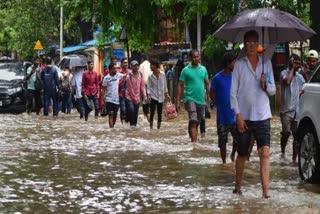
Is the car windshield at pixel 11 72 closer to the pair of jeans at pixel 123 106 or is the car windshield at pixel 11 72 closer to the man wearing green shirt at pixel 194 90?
the pair of jeans at pixel 123 106

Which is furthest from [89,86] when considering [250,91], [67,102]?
[250,91]

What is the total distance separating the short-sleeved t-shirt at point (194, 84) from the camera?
12375 millimetres

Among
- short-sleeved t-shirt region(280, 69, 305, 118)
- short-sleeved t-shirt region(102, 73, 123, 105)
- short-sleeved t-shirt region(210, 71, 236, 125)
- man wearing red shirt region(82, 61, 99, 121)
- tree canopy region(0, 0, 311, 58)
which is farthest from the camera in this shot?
man wearing red shirt region(82, 61, 99, 121)

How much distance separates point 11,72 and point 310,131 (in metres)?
17.6

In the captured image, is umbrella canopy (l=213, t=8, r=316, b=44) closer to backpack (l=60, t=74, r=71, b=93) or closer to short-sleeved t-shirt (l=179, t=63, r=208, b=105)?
short-sleeved t-shirt (l=179, t=63, r=208, b=105)

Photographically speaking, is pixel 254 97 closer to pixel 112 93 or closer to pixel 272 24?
pixel 272 24

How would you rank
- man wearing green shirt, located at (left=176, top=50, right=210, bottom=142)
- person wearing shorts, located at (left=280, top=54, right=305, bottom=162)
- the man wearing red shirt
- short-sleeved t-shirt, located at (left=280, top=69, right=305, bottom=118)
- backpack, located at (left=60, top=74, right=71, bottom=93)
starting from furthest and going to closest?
backpack, located at (left=60, top=74, right=71, bottom=93) → the man wearing red shirt → man wearing green shirt, located at (left=176, top=50, right=210, bottom=142) → short-sleeved t-shirt, located at (left=280, top=69, right=305, bottom=118) → person wearing shorts, located at (left=280, top=54, right=305, bottom=162)

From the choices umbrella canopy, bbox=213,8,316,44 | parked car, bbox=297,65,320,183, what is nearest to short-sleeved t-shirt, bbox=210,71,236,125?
umbrella canopy, bbox=213,8,316,44

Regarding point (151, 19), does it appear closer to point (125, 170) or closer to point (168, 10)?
point (168, 10)

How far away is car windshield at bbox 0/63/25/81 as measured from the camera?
80.5 feet

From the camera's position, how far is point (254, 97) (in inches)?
305

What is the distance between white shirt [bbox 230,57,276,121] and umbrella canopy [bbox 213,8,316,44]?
1122 mm

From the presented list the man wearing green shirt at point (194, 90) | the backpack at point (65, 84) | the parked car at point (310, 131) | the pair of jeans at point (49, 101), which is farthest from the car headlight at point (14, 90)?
the parked car at point (310, 131)

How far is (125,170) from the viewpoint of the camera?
33.4 ft
